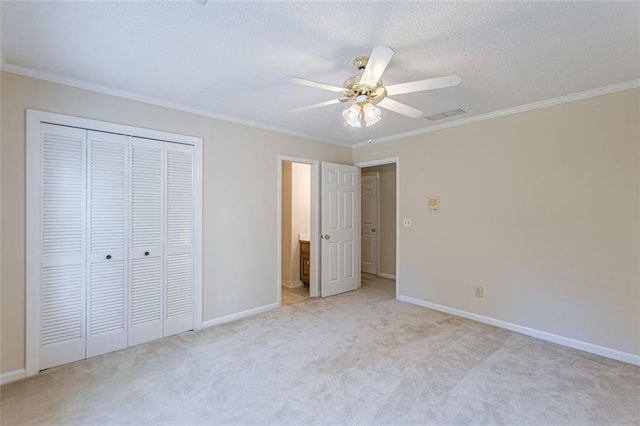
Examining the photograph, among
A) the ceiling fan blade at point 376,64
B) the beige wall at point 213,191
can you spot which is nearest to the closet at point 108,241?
the beige wall at point 213,191

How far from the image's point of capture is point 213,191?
3.38 m

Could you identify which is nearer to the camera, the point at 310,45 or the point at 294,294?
the point at 310,45

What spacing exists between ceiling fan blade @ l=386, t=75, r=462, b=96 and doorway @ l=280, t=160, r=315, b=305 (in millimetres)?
3063

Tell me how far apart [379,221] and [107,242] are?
4718mm

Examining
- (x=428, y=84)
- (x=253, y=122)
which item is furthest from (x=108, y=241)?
(x=428, y=84)

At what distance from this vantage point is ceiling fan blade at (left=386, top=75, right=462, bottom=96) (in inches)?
68.6

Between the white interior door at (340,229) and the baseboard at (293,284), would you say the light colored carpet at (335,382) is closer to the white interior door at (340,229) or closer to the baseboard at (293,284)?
the white interior door at (340,229)

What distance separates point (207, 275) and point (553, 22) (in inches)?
140

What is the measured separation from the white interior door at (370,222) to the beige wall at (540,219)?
2.04 metres

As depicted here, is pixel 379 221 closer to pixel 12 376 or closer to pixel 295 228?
pixel 295 228

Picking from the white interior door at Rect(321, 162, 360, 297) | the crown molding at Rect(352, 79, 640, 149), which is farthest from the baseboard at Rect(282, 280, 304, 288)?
the crown molding at Rect(352, 79, 640, 149)

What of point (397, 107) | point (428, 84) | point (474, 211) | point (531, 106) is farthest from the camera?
point (474, 211)

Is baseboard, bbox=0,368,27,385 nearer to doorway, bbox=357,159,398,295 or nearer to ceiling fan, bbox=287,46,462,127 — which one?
ceiling fan, bbox=287,46,462,127

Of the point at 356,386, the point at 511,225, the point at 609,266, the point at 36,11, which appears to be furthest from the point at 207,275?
the point at 609,266
